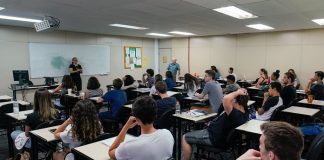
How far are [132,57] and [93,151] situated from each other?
9.94 m

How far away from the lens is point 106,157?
6.72ft

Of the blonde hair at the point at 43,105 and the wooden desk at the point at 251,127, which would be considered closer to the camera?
the wooden desk at the point at 251,127

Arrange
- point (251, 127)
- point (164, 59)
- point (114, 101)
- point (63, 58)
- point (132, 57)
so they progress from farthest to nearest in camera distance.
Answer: point (164, 59) < point (132, 57) < point (63, 58) < point (114, 101) < point (251, 127)

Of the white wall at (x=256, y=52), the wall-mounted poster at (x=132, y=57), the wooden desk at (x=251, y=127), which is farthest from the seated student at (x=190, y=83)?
the wall-mounted poster at (x=132, y=57)

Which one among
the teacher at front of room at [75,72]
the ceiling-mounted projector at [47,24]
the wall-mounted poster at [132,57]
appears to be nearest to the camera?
the ceiling-mounted projector at [47,24]

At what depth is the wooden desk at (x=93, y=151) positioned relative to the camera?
80.7 inches

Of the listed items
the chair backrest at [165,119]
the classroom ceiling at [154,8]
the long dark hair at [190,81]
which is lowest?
the chair backrest at [165,119]

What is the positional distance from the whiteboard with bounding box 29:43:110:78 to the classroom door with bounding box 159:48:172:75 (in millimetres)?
3371

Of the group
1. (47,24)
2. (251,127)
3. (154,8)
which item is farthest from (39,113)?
(47,24)

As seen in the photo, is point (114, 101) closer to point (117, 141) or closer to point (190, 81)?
point (190, 81)

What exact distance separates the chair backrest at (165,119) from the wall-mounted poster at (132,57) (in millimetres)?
8197

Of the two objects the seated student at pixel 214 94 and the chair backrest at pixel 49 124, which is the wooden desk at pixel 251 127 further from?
the chair backrest at pixel 49 124

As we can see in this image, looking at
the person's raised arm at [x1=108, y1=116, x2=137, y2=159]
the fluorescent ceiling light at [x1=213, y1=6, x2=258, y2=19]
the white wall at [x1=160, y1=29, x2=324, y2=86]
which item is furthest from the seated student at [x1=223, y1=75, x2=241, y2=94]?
the white wall at [x1=160, y1=29, x2=324, y2=86]

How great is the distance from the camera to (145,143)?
1816 mm
